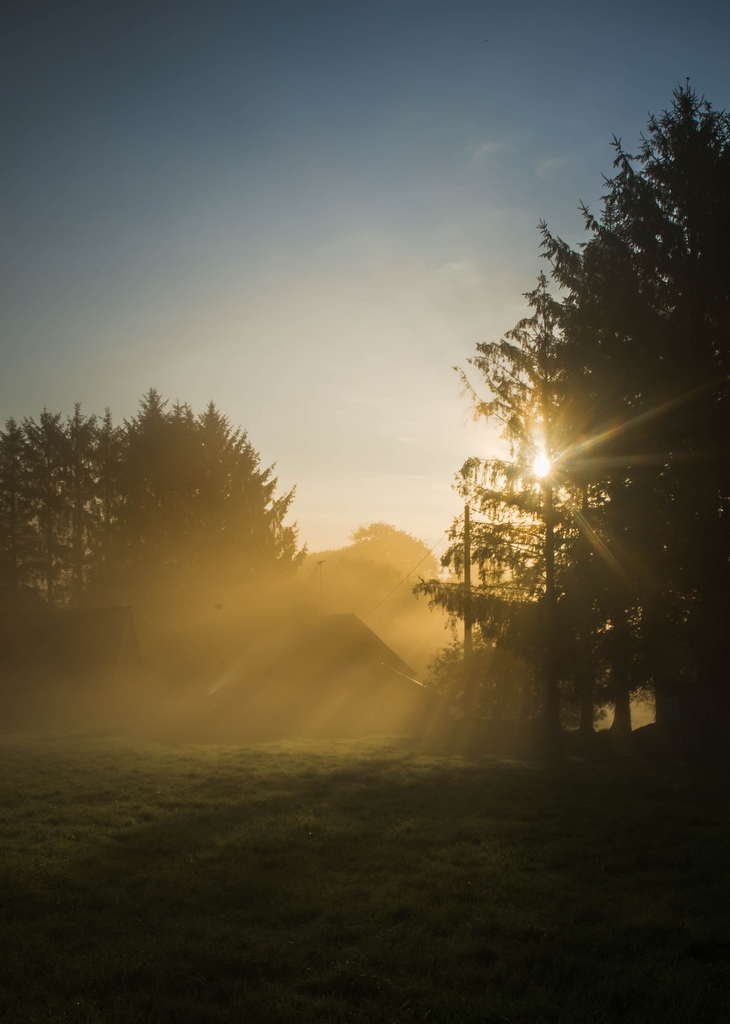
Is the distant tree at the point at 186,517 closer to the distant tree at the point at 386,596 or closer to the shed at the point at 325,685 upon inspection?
the shed at the point at 325,685

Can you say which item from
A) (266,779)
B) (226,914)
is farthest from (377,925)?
(266,779)

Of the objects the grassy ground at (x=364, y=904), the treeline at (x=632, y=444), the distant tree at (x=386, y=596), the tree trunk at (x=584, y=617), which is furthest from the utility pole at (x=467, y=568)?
the distant tree at (x=386, y=596)

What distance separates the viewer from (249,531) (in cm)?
4422

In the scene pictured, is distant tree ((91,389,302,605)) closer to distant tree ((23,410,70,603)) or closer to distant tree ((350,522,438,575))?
distant tree ((23,410,70,603))

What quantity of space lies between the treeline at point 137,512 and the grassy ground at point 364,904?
1262 inches

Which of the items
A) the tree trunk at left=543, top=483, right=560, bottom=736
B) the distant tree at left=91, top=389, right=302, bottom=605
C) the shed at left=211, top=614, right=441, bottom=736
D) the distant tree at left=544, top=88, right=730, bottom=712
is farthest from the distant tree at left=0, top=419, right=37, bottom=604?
the distant tree at left=544, top=88, right=730, bottom=712

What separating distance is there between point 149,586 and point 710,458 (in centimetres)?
3573

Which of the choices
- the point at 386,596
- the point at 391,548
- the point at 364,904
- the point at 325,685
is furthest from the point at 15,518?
the point at 391,548

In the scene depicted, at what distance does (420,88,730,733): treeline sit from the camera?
52.6 ft

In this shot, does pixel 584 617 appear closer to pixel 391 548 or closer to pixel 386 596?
pixel 386 596

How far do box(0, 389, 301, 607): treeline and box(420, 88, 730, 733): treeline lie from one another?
2495 centimetres

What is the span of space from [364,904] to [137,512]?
39.7 m

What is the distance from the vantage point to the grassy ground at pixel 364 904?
474 cm

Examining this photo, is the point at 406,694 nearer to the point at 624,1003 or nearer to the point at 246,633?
the point at 246,633
